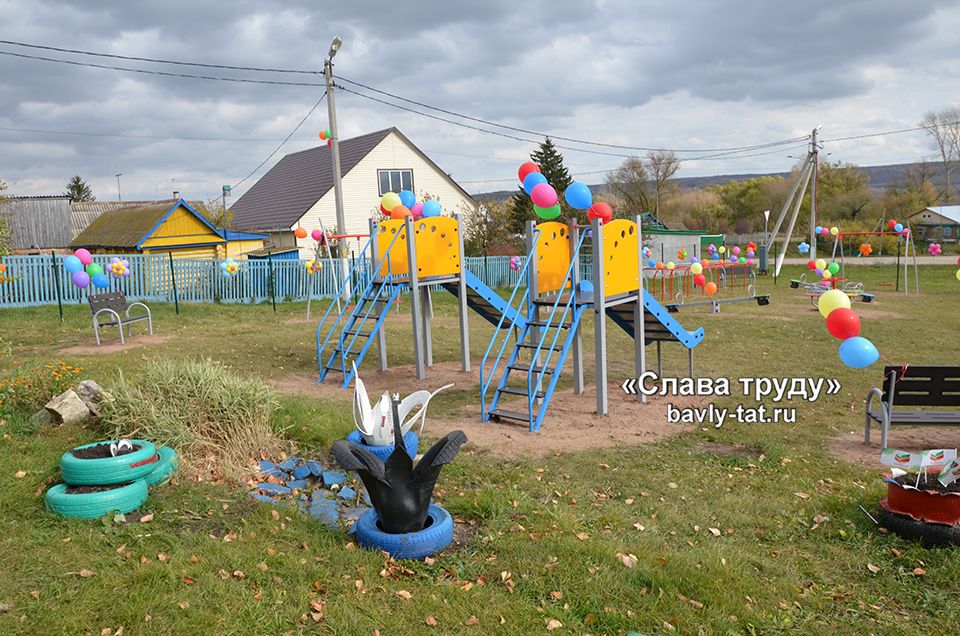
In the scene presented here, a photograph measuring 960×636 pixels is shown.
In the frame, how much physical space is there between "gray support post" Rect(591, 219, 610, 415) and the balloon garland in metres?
2.74

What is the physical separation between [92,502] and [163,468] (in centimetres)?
62

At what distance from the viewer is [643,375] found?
9297 millimetres

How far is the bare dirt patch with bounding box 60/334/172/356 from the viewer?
12211 millimetres

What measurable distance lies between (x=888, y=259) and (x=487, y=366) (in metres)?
31.6

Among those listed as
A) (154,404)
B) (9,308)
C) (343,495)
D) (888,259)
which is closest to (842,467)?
(343,495)

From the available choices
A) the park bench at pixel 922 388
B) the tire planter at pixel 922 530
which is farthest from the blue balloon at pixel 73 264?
the tire planter at pixel 922 530

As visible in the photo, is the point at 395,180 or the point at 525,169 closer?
the point at 525,169

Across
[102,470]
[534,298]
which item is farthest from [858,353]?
[102,470]

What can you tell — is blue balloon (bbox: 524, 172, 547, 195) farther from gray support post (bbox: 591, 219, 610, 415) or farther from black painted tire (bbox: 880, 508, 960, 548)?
black painted tire (bbox: 880, 508, 960, 548)

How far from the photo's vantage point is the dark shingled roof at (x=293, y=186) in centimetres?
3162

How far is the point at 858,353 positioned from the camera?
18.7ft

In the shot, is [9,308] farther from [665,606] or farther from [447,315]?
[665,606]

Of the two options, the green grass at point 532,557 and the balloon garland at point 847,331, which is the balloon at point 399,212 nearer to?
the green grass at point 532,557

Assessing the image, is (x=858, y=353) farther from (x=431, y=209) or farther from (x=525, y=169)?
(x=431, y=209)
